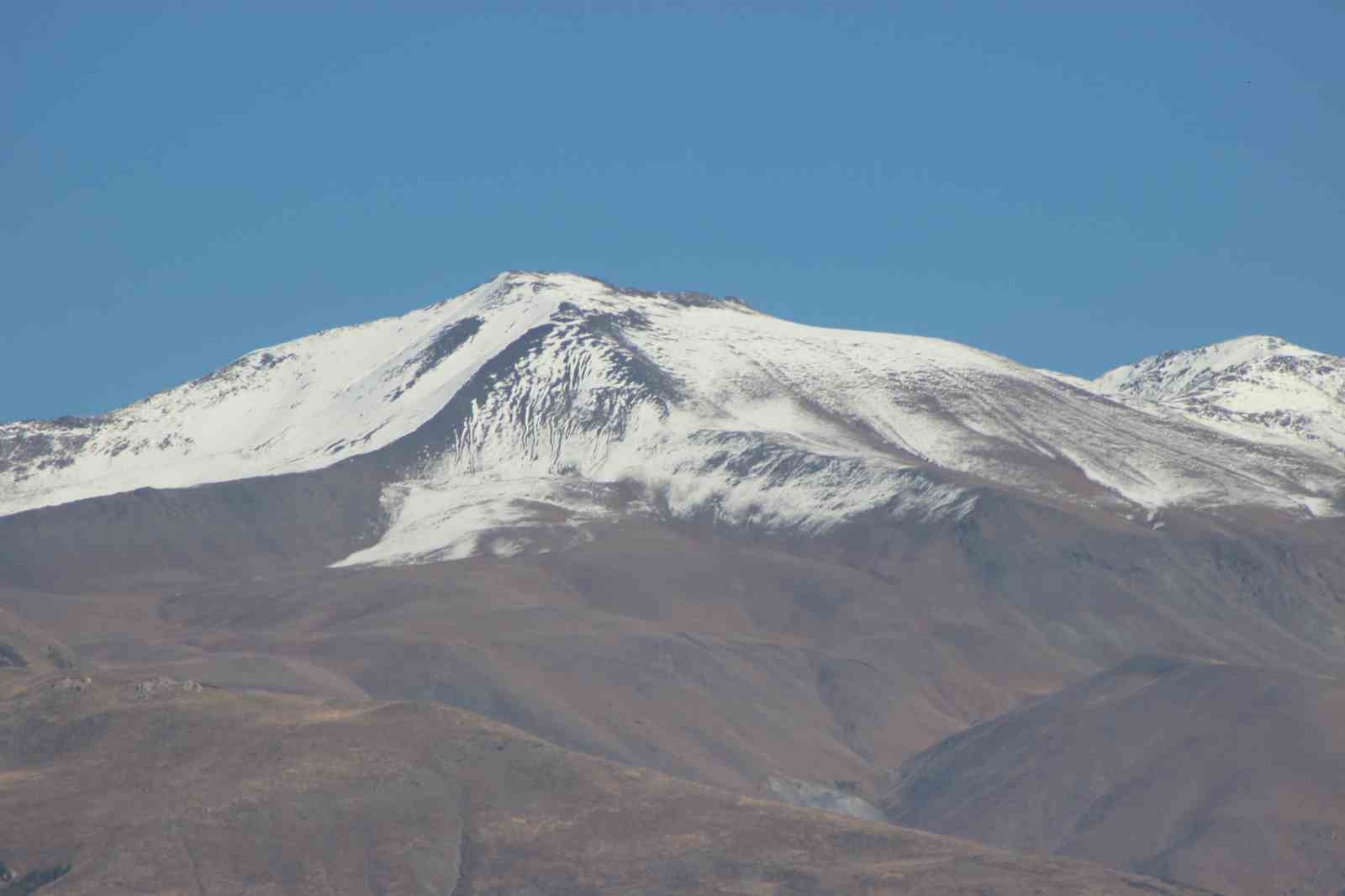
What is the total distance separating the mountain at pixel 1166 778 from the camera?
147750 millimetres

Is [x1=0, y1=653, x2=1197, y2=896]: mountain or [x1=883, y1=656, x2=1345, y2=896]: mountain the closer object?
[x1=0, y1=653, x2=1197, y2=896]: mountain

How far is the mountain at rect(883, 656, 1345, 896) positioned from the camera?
485 ft

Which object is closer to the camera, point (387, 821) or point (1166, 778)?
point (387, 821)

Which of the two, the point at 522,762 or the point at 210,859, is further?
the point at 522,762

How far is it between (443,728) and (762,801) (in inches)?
667

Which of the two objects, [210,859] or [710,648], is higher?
[710,648]

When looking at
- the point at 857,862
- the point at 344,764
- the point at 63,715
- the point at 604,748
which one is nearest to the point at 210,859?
the point at 344,764

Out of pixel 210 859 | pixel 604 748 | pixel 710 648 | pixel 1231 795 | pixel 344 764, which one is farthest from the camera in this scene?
pixel 710 648

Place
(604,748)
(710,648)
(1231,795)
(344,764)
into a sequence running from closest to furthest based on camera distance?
(344,764), (1231,795), (604,748), (710,648)

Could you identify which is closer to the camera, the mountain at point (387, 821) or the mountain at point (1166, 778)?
the mountain at point (387, 821)

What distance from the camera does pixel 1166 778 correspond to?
16038cm

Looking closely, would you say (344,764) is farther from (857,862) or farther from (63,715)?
(857,862)

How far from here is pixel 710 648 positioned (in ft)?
648

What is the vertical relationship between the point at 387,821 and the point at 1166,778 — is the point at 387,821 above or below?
below
